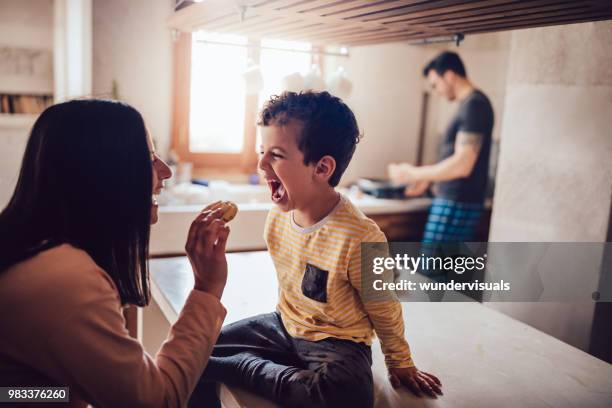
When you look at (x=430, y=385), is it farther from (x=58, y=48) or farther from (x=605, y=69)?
(x=58, y=48)

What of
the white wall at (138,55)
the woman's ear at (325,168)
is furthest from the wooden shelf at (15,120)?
the woman's ear at (325,168)

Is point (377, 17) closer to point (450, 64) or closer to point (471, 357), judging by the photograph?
point (471, 357)

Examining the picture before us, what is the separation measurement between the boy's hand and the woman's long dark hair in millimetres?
706

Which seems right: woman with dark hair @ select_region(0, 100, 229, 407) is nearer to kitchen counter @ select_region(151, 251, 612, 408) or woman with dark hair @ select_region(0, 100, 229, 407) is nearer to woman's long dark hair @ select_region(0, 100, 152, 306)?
woman's long dark hair @ select_region(0, 100, 152, 306)

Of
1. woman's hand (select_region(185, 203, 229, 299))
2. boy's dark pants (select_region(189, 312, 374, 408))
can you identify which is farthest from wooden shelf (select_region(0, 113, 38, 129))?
woman's hand (select_region(185, 203, 229, 299))

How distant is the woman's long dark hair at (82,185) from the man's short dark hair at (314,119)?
1.38ft

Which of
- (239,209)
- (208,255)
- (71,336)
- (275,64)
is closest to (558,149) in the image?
(208,255)

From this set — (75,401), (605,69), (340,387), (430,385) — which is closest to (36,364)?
(75,401)

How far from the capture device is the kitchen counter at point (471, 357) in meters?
1.26

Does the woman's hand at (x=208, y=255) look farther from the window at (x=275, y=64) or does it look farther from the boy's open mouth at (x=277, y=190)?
the window at (x=275, y=64)

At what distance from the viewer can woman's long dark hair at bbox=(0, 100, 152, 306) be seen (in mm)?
811

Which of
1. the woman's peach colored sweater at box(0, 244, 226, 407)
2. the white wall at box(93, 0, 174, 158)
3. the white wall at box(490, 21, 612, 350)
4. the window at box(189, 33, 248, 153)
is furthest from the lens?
the window at box(189, 33, 248, 153)

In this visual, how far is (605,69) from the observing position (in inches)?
69.4

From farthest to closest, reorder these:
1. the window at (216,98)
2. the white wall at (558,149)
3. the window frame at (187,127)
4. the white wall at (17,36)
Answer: the window at (216,98) < the window frame at (187,127) < the white wall at (17,36) < the white wall at (558,149)
